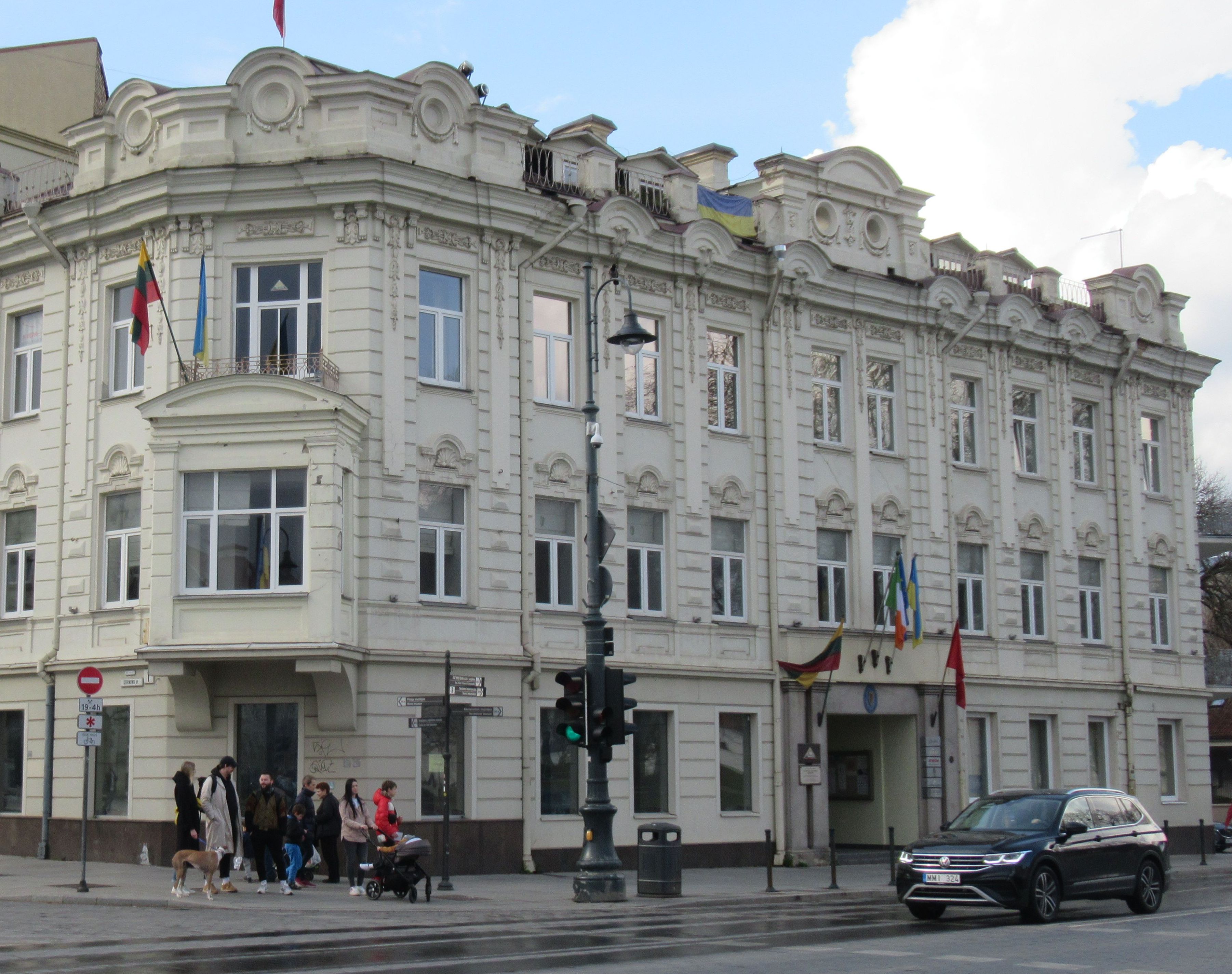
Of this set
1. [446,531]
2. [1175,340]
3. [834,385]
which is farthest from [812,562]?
[1175,340]

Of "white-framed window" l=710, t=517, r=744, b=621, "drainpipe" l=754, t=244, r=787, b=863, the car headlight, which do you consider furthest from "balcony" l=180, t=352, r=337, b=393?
the car headlight

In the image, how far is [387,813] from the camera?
21828 mm

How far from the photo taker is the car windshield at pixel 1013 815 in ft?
63.8

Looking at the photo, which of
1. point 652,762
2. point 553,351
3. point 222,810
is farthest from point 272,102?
point 652,762

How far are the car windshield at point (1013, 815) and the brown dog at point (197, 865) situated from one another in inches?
370

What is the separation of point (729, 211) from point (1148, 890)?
56.7ft

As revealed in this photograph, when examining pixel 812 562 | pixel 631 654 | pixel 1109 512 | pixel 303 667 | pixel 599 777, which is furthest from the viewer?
pixel 1109 512

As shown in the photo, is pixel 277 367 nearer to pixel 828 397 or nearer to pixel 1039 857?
pixel 828 397

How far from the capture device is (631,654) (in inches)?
1146

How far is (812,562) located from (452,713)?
954cm

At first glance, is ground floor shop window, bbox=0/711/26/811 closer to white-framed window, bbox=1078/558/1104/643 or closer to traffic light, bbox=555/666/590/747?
traffic light, bbox=555/666/590/747

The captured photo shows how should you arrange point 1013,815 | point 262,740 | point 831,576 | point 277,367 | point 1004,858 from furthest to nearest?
point 831,576
point 277,367
point 262,740
point 1013,815
point 1004,858

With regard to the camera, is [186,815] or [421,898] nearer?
[186,815]

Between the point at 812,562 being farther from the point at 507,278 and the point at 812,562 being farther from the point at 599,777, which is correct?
the point at 599,777
